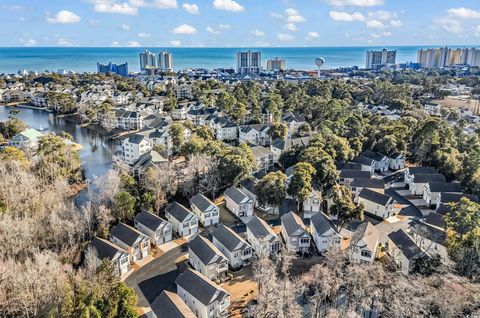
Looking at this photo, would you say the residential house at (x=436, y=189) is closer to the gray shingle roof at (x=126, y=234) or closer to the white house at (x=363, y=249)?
the white house at (x=363, y=249)

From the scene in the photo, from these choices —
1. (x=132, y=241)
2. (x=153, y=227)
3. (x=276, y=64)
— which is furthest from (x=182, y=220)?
(x=276, y=64)

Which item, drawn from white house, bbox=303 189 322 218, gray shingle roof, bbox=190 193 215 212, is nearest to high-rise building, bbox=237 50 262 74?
white house, bbox=303 189 322 218

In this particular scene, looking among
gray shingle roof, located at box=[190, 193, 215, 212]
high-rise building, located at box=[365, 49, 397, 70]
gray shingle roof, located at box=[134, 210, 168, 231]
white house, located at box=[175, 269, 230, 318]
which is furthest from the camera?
high-rise building, located at box=[365, 49, 397, 70]

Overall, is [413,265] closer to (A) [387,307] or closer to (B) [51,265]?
(A) [387,307]

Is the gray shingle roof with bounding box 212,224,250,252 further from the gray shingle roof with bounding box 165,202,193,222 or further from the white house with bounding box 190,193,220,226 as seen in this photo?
the white house with bounding box 190,193,220,226

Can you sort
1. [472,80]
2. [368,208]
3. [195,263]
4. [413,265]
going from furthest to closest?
1. [472,80]
2. [368,208]
3. [195,263]
4. [413,265]

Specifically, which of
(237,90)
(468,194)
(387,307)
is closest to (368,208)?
(468,194)

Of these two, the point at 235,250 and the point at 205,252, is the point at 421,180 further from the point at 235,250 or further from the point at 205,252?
the point at 205,252
